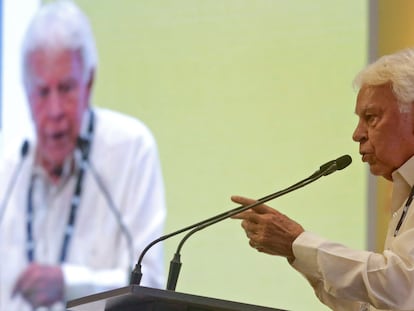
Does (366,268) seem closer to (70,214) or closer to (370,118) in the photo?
(370,118)

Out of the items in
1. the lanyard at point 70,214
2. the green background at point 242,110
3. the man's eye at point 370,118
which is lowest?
the lanyard at point 70,214

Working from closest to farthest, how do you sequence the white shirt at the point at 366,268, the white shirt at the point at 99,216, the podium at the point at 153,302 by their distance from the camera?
the podium at the point at 153,302, the white shirt at the point at 366,268, the white shirt at the point at 99,216

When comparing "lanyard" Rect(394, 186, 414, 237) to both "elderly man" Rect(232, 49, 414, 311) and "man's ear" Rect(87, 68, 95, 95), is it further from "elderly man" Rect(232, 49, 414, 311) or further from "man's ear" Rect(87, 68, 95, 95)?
"man's ear" Rect(87, 68, 95, 95)

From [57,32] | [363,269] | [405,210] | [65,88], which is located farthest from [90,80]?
[363,269]

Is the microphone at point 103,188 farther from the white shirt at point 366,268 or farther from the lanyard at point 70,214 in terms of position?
the white shirt at point 366,268

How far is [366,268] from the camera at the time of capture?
89.3 inches

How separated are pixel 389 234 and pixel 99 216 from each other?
2015 millimetres

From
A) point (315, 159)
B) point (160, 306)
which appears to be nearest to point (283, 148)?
point (315, 159)

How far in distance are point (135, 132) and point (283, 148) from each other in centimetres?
65

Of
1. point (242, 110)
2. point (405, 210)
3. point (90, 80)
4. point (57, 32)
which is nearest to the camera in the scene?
point (405, 210)

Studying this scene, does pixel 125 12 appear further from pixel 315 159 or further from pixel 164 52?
pixel 315 159

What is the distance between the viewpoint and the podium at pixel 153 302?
212 centimetres

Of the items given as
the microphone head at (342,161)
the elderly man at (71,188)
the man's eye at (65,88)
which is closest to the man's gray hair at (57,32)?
the elderly man at (71,188)

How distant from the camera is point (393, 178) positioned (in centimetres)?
250
